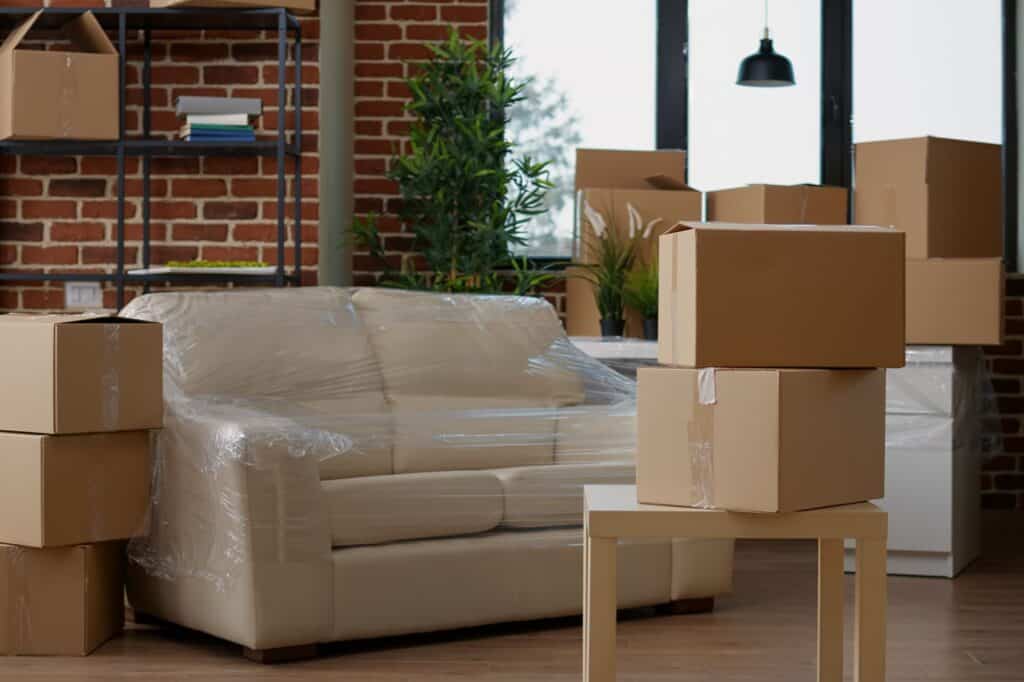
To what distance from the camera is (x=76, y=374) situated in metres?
2.94

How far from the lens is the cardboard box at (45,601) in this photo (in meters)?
3.01

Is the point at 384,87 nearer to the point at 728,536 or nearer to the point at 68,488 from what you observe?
the point at 68,488

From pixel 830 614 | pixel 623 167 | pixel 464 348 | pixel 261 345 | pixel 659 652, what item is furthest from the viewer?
pixel 623 167

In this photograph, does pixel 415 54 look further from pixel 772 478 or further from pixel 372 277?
pixel 772 478

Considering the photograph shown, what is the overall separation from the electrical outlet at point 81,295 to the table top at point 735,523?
2661 mm

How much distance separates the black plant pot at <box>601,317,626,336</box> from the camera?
4.42 m

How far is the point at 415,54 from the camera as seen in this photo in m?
4.88

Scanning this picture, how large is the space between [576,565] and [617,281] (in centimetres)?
127

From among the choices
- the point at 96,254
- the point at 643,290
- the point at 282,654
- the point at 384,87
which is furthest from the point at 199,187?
the point at 282,654

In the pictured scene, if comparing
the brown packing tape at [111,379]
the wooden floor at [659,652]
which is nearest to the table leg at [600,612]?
the wooden floor at [659,652]

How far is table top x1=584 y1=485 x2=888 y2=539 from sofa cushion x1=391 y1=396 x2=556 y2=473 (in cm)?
115

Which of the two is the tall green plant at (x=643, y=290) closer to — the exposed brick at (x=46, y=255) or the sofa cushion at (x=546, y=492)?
the sofa cushion at (x=546, y=492)

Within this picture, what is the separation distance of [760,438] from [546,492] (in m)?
1.27

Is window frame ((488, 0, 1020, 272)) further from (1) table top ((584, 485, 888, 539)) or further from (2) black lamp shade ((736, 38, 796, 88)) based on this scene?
(1) table top ((584, 485, 888, 539))
